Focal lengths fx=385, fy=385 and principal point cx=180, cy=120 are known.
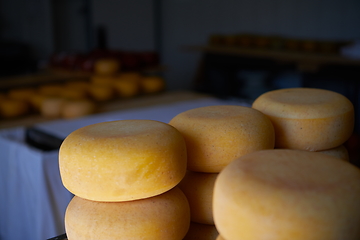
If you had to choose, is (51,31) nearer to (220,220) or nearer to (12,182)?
(12,182)

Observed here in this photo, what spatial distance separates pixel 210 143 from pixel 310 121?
7.7 inches

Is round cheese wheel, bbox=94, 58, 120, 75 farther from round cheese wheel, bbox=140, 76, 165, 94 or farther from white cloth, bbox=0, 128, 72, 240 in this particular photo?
white cloth, bbox=0, 128, 72, 240

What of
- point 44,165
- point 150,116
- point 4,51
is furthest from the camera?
point 4,51

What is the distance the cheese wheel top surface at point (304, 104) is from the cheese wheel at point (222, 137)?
0.21 ft

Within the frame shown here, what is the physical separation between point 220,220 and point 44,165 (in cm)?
115

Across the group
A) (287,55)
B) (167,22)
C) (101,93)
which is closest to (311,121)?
(101,93)

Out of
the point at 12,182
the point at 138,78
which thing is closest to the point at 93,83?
the point at 138,78

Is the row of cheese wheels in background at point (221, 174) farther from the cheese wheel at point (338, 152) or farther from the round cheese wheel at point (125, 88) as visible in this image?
the round cheese wheel at point (125, 88)

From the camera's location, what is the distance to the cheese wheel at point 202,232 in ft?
2.20

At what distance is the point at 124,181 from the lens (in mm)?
533

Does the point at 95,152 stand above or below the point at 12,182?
above

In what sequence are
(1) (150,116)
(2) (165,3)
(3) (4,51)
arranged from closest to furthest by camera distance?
(1) (150,116), (3) (4,51), (2) (165,3)

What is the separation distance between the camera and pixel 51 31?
5906mm

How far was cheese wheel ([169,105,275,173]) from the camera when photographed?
0.62 metres
